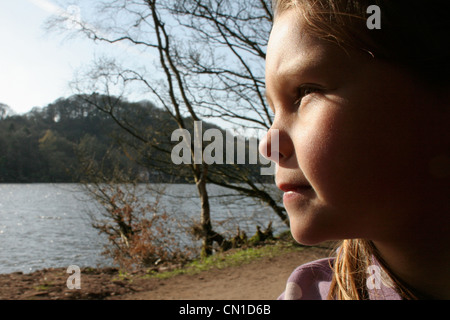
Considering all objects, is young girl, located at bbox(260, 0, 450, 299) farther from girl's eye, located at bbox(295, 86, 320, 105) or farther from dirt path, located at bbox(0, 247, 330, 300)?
dirt path, located at bbox(0, 247, 330, 300)

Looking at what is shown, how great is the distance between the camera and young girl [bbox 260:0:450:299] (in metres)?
0.49

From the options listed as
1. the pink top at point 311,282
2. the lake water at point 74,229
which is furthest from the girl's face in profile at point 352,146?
the lake water at point 74,229

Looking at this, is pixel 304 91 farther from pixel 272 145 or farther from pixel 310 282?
pixel 310 282

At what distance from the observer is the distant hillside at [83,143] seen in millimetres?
10961

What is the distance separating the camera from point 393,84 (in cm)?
50

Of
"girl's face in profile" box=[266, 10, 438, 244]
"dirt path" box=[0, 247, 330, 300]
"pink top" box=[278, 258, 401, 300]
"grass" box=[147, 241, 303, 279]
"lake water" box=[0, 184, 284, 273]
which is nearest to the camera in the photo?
"girl's face in profile" box=[266, 10, 438, 244]

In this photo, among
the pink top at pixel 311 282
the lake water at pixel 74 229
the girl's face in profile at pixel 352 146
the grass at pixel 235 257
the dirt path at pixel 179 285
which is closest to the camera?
the girl's face in profile at pixel 352 146

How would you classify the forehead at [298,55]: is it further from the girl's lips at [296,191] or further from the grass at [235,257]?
the grass at [235,257]

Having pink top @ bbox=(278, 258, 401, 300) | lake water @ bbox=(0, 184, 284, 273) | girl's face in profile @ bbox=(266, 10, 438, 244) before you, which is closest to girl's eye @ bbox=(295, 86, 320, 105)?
girl's face in profile @ bbox=(266, 10, 438, 244)

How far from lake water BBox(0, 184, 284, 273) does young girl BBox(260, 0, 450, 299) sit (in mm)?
9363

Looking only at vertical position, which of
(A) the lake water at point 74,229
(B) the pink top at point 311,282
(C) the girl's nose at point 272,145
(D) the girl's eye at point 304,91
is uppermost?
(D) the girl's eye at point 304,91

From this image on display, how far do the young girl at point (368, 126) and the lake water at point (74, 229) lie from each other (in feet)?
30.7

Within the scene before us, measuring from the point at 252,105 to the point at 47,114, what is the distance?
46.0 ft
